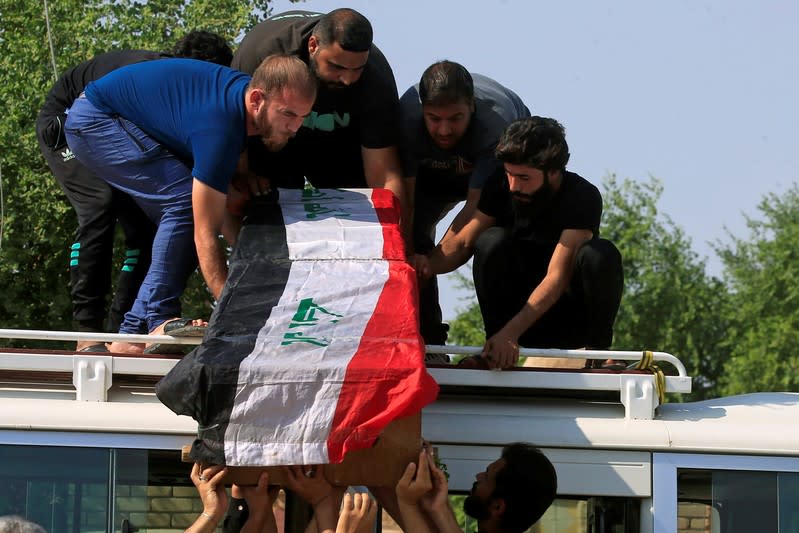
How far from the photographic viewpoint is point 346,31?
576 cm

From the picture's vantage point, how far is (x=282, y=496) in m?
4.80

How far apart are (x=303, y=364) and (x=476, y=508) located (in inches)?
34.0

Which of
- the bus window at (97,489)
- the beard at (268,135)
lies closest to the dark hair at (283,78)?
the beard at (268,135)

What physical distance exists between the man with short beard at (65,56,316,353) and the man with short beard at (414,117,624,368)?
0.97m

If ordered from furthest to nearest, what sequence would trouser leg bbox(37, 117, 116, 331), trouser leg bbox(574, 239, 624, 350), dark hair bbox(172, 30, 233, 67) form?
1. dark hair bbox(172, 30, 233, 67)
2. trouser leg bbox(37, 117, 116, 331)
3. trouser leg bbox(574, 239, 624, 350)

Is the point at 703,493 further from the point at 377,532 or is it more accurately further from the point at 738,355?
the point at 738,355

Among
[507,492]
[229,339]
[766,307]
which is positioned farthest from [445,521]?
[766,307]

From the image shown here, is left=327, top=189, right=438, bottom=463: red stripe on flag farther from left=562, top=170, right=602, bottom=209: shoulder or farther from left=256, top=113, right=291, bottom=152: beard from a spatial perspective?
left=562, top=170, right=602, bottom=209: shoulder

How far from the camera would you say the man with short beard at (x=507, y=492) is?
4609mm

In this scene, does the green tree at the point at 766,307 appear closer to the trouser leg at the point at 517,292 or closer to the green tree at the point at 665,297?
the green tree at the point at 665,297

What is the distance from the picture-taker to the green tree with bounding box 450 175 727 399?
122ft

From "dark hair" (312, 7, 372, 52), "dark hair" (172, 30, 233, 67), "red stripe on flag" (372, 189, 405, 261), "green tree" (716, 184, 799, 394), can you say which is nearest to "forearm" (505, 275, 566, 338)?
"red stripe on flag" (372, 189, 405, 261)

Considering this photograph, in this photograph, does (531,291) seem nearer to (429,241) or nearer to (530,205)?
(530,205)

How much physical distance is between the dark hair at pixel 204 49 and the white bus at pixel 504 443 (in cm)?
196
